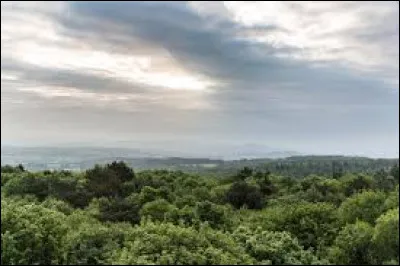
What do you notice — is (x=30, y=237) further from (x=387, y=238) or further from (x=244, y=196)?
(x=244, y=196)

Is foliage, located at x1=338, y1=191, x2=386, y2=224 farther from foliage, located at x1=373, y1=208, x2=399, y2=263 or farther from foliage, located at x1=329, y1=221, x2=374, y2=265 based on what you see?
foliage, located at x1=373, y1=208, x2=399, y2=263

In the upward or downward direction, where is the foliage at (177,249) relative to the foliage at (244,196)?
upward

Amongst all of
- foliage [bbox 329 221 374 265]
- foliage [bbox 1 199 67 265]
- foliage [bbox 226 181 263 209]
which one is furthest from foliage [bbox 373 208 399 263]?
foliage [bbox 226 181 263 209]

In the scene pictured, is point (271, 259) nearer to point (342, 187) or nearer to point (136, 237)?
point (136, 237)

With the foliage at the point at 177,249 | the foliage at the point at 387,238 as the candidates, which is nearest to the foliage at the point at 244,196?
the foliage at the point at 177,249

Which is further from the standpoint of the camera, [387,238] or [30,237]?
[30,237]

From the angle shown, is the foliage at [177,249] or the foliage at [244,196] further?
the foliage at [244,196]

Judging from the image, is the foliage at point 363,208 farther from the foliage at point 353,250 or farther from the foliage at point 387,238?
the foliage at point 387,238

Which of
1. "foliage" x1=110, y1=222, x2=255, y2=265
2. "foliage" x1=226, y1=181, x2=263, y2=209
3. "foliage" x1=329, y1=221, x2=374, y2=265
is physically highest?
"foliage" x1=110, y1=222, x2=255, y2=265

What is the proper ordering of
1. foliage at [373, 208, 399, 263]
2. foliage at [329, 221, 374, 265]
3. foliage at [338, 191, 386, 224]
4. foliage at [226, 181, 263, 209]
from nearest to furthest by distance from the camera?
foliage at [373, 208, 399, 263], foliage at [329, 221, 374, 265], foliage at [338, 191, 386, 224], foliage at [226, 181, 263, 209]

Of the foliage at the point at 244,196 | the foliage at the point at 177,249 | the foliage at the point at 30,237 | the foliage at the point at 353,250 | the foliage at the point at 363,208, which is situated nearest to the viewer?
the foliage at the point at 177,249

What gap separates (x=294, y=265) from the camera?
40688 millimetres

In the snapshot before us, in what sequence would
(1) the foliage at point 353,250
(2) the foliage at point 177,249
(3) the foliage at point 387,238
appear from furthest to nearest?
(1) the foliage at point 353,250 < (3) the foliage at point 387,238 < (2) the foliage at point 177,249

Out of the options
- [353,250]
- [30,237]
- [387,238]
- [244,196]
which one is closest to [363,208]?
[353,250]
